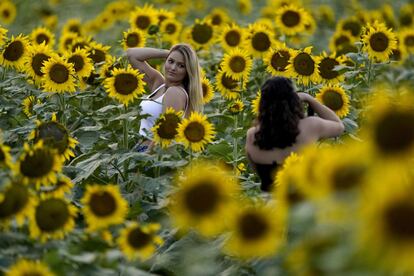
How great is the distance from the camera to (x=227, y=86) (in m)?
5.71

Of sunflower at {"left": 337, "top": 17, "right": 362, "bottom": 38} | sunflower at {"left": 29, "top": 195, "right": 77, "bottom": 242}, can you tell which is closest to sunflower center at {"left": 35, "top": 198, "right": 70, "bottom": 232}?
sunflower at {"left": 29, "top": 195, "right": 77, "bottom": 242}

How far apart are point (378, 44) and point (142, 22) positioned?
81.3 inches

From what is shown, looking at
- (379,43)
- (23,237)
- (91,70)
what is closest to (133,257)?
(23,237)

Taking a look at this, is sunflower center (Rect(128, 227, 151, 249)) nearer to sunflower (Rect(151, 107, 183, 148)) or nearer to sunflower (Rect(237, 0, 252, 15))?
sunflower (Rect(151, 107, 183, 148))

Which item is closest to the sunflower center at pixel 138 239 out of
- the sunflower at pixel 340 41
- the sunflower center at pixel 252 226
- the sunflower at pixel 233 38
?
the sunflower center at pixel 252 226

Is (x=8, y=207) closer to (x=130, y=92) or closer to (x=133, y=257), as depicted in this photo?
(x=133, y=257)

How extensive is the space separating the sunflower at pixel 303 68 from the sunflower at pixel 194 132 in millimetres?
1165

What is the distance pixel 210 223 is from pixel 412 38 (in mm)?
3966

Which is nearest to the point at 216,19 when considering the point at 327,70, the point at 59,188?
the point at 327,70

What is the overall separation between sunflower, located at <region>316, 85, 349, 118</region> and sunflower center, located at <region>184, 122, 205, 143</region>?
2.87 feet

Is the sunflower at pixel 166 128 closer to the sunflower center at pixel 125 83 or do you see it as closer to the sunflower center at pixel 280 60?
the sunflower center at pixel 125 83

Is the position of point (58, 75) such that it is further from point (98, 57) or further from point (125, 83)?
point (98, 57)

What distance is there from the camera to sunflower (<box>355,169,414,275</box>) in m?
2.05

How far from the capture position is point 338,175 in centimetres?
230
